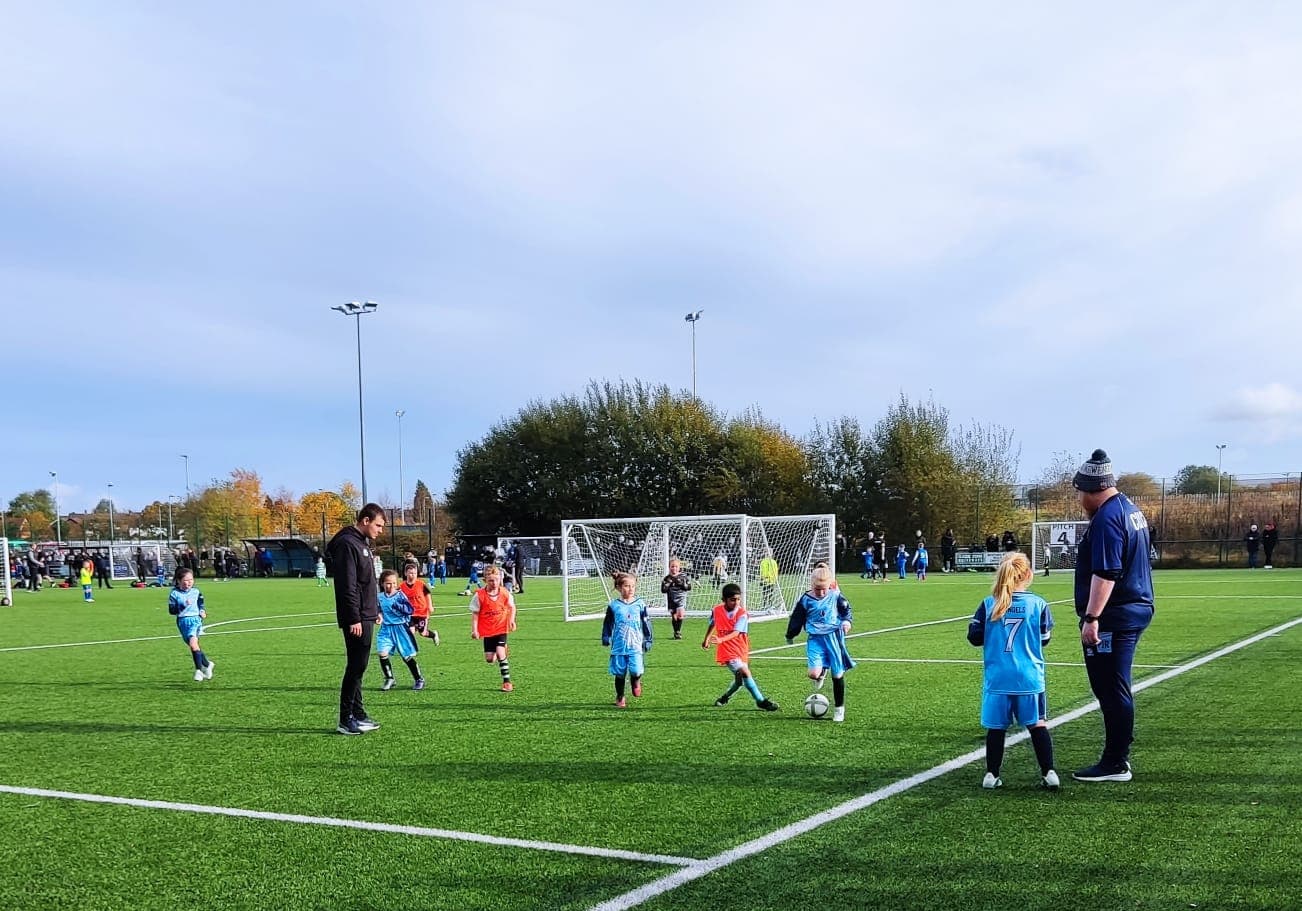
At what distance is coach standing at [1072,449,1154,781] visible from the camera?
6539 millimetres

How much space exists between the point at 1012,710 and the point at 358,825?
13.6 ft

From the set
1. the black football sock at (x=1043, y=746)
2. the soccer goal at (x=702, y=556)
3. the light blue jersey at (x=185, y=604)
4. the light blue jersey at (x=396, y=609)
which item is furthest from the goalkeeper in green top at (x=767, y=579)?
the black football sock at (x=1043, y=746)

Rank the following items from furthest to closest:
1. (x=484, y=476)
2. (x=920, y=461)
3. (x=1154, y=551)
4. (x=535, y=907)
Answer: (x=484, y=476)
(x=920, y=461)
(x=1154, y=551)
(x=535, y=907)

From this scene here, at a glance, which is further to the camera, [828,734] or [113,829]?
[828,734]

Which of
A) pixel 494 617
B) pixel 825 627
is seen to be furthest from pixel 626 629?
pixel 825 627

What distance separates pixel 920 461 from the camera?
55.1 metres

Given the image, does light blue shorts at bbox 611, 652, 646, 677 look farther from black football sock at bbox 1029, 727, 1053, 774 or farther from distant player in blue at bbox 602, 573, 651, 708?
black football sock at bbox 1029, 727, 1053, 774

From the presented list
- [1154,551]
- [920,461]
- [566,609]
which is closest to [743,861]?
[566,609]

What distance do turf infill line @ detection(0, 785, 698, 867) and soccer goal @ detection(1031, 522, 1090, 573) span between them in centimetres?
4120

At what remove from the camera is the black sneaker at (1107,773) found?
6.79m

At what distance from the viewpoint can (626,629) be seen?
10906 mm

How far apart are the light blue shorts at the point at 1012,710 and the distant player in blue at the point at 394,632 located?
25.6 feet

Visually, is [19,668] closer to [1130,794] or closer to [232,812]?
[232,812]

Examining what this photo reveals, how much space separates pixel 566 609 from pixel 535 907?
1907cm
